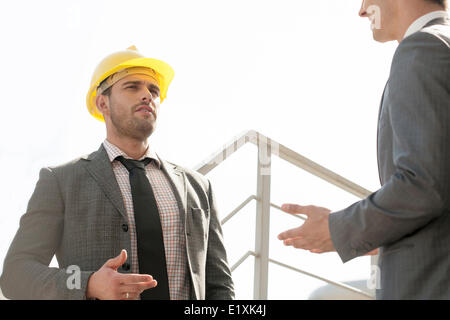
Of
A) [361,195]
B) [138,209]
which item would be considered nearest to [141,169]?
[138,209]

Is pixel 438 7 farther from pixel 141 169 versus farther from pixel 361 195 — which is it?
pixel 361 195

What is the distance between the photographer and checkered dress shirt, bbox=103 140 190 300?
2.21 metres

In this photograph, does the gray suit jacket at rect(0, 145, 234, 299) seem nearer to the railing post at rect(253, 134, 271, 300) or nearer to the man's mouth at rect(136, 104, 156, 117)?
the man's mouth at rect(136, 104, 156, 117)

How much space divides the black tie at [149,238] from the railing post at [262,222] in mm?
800

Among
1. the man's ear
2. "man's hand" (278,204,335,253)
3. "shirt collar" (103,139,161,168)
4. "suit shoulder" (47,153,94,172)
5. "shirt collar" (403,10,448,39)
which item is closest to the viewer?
"man's hand" (278,204,335,253)

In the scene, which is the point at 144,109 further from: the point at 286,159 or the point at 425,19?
the point at 425,19

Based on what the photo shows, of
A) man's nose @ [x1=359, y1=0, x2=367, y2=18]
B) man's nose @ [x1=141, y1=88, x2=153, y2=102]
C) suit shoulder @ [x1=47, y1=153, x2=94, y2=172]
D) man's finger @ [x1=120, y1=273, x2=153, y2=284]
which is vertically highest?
man's nose @ [x1=141, y1=88, x2=153, y2=102]

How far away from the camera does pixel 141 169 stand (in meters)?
2.43

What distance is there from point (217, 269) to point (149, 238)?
378 millimetres

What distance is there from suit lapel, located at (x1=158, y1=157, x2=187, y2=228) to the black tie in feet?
0.37

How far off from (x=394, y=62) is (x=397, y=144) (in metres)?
0.21

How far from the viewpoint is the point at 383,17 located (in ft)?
5.49

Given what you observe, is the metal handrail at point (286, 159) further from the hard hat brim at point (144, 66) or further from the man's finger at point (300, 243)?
the man's finger at point (300, 243)

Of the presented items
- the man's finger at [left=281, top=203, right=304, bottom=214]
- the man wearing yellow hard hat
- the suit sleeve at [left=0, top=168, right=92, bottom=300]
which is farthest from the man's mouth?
the man's finger at [left=281, top=203, right=304, bottom=214]
